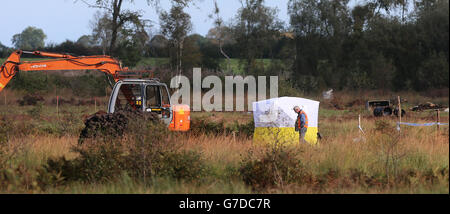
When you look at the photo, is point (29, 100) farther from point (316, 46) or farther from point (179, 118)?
point (179, 118)

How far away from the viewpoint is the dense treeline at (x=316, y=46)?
35.1m

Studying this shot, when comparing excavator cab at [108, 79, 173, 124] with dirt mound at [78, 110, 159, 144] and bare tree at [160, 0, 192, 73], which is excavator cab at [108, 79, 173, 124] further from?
→ bare tree at [160, 0, 192, 73]

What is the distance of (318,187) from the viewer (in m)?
9.04

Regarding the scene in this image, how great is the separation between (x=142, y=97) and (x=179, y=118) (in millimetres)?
1357

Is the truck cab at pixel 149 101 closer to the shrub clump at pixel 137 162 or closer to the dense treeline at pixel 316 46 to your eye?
the shrub clump at pixel 137 162

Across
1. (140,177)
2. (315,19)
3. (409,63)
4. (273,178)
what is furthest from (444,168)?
(315,19)

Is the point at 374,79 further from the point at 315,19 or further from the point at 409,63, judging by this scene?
the point at 315,19

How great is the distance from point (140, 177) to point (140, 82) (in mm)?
6478

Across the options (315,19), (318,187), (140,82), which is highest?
(315,19)

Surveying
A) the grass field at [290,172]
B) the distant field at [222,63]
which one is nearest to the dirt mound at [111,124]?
the grass field at [290,172]

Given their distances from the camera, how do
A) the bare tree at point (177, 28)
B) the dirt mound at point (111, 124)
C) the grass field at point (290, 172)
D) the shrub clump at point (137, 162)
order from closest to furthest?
the grass field at point (290, 172), the shrub clump at point (137, 162), the dirt mound at point (111, 124), the bare tree at point (177, 28)

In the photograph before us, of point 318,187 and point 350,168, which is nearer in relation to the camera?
point 318,187

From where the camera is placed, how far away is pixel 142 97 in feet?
49.3

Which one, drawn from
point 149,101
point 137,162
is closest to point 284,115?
point 149,101
